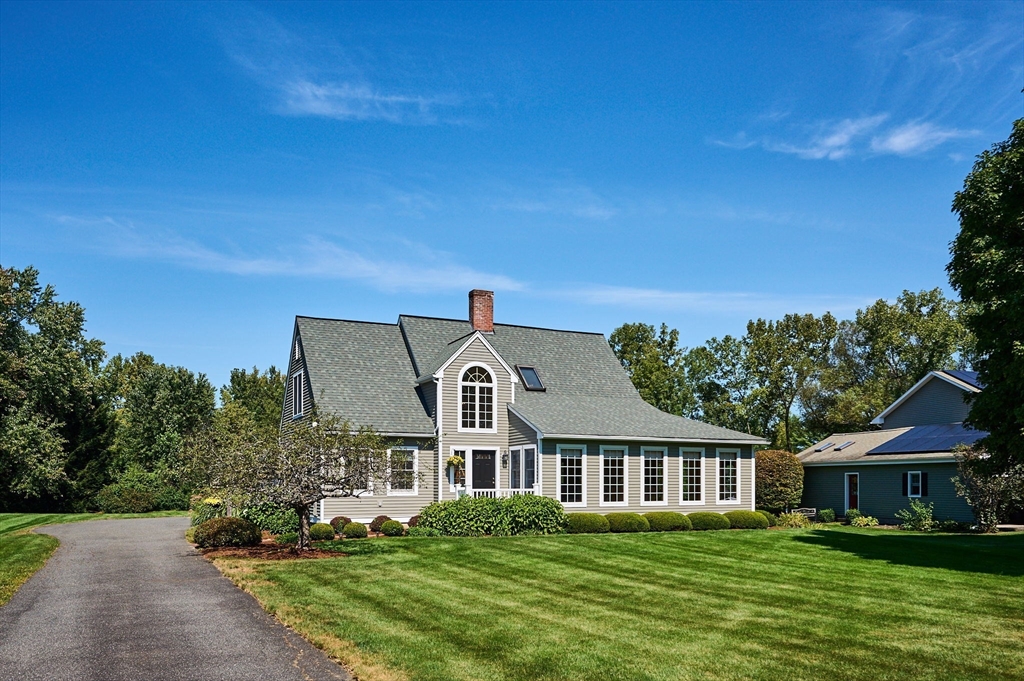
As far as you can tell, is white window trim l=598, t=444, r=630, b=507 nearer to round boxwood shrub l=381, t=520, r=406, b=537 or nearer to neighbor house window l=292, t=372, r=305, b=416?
round boxwood shrub l=381, t=520, r=406, b=537

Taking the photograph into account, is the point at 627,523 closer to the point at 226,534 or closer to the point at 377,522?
the point at 377,522

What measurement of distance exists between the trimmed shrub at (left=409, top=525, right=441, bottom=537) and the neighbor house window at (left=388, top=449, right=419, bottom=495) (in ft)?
10.6

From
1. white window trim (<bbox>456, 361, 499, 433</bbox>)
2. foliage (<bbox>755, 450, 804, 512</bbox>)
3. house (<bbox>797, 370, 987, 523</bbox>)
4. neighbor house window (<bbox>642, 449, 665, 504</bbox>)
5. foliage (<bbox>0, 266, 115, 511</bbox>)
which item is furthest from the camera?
foliage (<bbox>0, 266, 115, 511</bbox>)

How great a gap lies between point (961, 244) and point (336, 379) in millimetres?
A: 21510

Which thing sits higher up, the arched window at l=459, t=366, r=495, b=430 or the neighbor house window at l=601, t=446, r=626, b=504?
the arched window at l=459, t=366, r=495, b=430

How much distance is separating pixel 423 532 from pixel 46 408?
100ft

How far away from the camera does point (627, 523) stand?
29.8m

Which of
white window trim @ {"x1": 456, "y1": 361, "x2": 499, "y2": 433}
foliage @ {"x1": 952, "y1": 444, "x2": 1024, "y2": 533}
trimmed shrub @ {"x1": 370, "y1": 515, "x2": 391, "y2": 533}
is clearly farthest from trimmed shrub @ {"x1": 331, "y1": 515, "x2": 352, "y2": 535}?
foliage @ {"x1": 952, "y1": 444, "x2": 1024, "y2": 533}

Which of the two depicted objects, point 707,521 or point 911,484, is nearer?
point 707,521

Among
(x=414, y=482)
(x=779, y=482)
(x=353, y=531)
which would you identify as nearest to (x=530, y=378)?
(x=414, y=482)

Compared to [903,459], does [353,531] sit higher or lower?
lower

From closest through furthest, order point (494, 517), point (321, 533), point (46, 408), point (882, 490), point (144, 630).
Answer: point (144, 630)
point (321, 533)
point (494, 517)
point (882, 490)
point (46, 408)

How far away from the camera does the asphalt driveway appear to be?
1018 centimetres

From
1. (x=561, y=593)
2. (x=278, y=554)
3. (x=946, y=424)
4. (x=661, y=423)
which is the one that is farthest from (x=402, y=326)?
(x=946, y=424)
